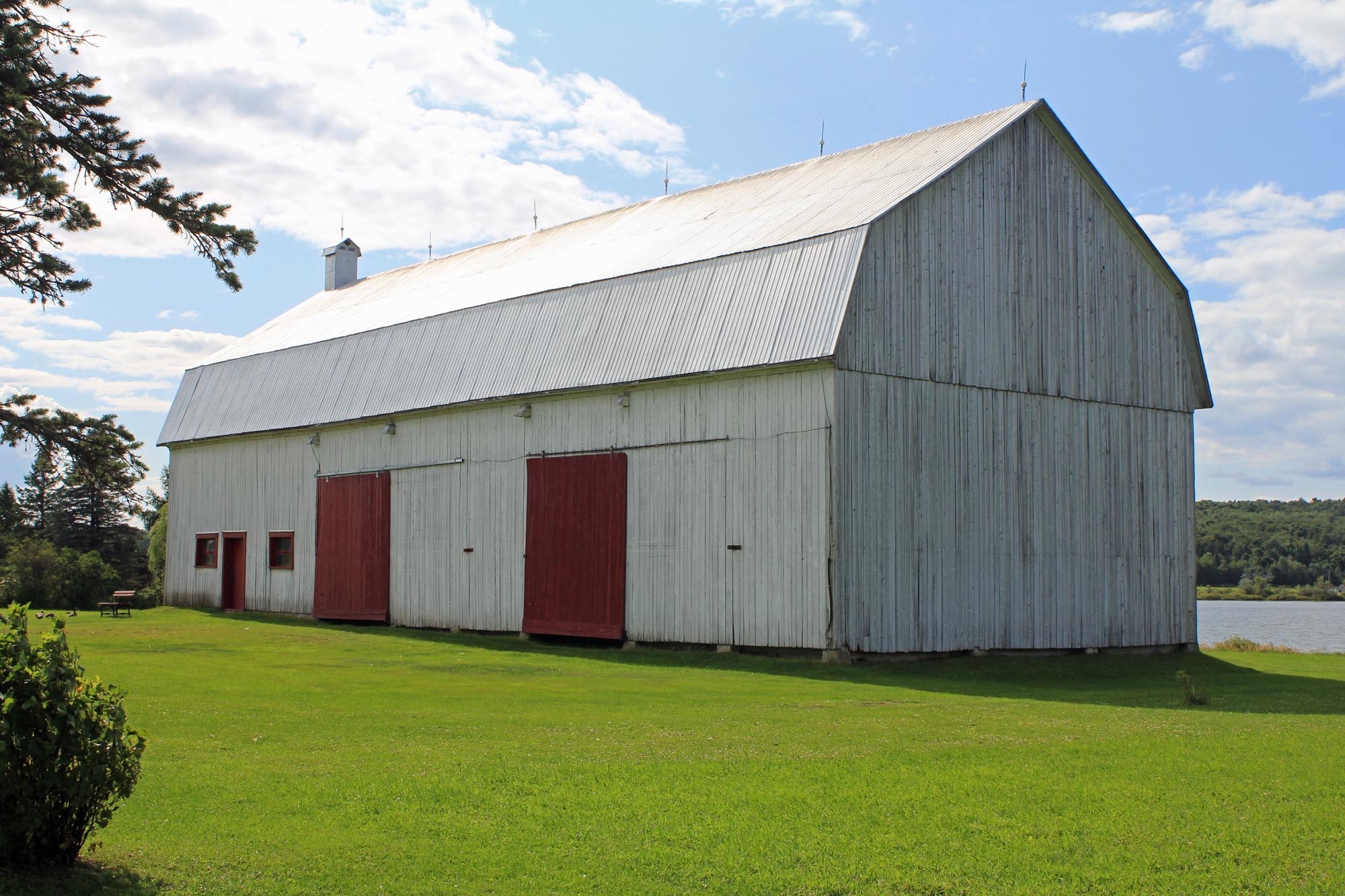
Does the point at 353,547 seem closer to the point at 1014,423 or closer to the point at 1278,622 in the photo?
the point at 1014,423

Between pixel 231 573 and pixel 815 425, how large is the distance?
23207 millimetres

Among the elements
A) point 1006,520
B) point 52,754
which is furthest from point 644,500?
point 52,754

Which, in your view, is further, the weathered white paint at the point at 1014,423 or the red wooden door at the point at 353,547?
the red wooden door at the point at 353,547

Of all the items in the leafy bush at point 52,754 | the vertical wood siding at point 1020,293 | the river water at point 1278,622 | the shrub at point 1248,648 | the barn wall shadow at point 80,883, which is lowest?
the river water at point 1278,622

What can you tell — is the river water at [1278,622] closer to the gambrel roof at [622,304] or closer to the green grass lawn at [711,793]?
the gambrel roof at [622,304]

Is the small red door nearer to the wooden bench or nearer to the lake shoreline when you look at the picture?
the wooden bench

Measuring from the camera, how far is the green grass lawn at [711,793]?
27.1 ft

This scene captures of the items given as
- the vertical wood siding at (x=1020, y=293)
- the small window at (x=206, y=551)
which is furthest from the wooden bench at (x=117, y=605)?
the vertical wood siding at (x=1020, y=293)

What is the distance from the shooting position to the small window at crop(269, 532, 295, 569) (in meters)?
36.2

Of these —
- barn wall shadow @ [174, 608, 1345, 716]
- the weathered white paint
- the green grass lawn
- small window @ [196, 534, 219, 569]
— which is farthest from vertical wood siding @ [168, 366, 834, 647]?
the green grass lawn

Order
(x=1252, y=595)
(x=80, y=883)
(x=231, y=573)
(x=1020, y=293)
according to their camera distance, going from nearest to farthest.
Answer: (x=80, y=883)
(x=1020, y=293)
(x=231, y=573)
(x=1252, y=595)

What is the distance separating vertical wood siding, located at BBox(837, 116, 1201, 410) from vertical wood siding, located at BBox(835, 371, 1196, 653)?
1.67 feet

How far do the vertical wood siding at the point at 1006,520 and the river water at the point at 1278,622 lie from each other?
5.30m

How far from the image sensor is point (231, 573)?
3909cm
